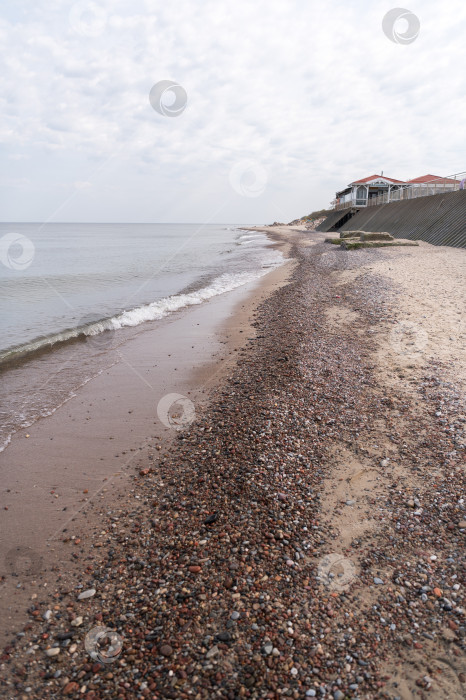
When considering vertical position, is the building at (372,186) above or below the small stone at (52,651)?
above

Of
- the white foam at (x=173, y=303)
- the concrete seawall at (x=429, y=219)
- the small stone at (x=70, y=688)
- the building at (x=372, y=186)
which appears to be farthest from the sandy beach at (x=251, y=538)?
the building at (x=372, y=186)

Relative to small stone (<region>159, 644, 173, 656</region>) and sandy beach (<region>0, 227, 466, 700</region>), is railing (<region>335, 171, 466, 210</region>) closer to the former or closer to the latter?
sandy beach (<region>0, 227, 466, 700</region>)

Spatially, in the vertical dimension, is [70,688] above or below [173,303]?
below

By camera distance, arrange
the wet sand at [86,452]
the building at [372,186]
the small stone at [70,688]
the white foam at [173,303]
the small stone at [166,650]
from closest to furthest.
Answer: the small stone at [70,688]
the small stone at [166,650]
the wet sand at [86,452]
the white foam at [173,303]
the building at [372,186]

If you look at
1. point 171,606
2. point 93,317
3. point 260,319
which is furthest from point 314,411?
point 93,317

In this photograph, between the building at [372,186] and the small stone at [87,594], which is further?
the building at [372,186]

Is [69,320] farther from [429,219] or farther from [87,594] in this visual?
[429,219]

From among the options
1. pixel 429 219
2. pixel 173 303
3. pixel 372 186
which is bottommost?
pixel 173 303

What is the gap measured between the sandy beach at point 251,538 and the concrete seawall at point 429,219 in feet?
64.5

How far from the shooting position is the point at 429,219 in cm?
2859

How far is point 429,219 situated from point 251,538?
3063cm

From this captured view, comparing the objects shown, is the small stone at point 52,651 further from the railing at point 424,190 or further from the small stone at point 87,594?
the railing at point 424,190

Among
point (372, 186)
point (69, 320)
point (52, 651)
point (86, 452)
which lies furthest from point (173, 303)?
point (372, 186)

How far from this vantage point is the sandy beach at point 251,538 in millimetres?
2727
